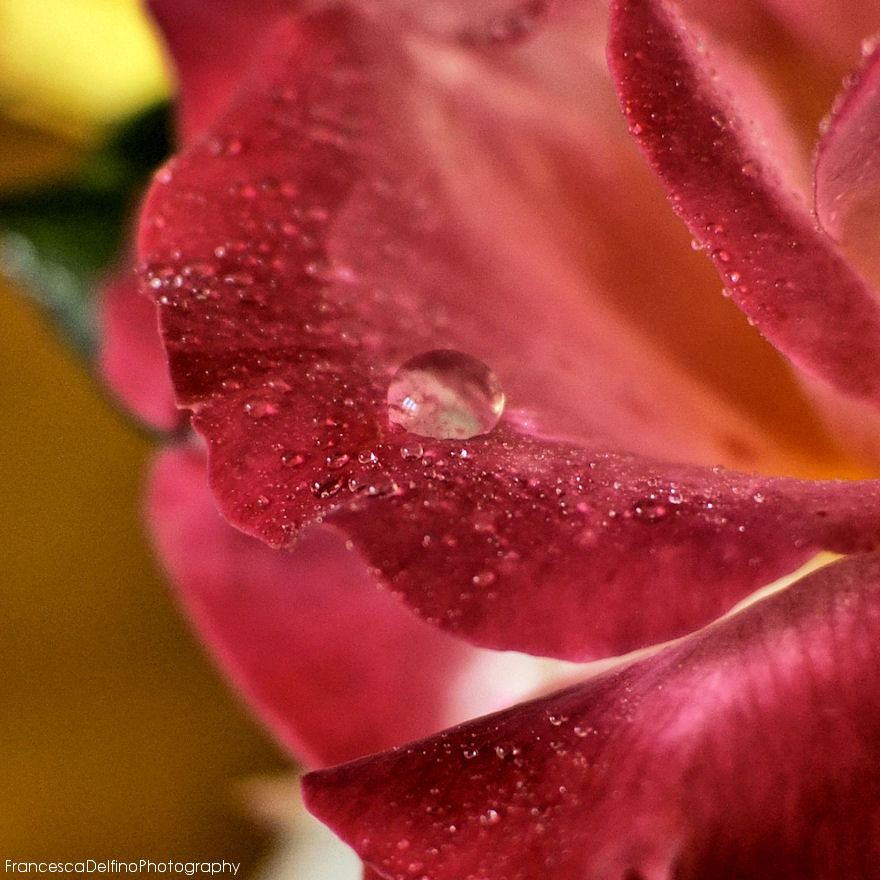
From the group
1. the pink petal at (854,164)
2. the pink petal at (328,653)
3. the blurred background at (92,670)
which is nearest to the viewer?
the pink petal at (854,164)

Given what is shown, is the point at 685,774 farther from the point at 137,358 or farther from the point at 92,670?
the point at 92,670

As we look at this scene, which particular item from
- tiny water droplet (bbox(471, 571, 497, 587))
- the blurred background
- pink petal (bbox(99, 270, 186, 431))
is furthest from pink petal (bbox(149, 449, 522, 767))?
the blurred background

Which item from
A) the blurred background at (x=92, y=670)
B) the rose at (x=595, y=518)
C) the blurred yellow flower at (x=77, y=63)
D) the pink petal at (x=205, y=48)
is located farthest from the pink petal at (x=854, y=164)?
the blurred background at (x=92, y=670)

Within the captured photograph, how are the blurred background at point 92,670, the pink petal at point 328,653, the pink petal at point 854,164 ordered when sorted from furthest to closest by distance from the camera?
the blurred background at point 92,670, the pink petal at point 328,653, the pink petal at point 854,164

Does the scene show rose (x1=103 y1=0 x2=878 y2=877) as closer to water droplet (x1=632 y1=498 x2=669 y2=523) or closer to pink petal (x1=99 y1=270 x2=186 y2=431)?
water droplet (x1=632 y1=498 x2=669 y2=523)

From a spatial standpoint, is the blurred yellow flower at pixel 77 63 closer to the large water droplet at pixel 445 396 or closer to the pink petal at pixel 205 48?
the pink petal at pixel 205 48
